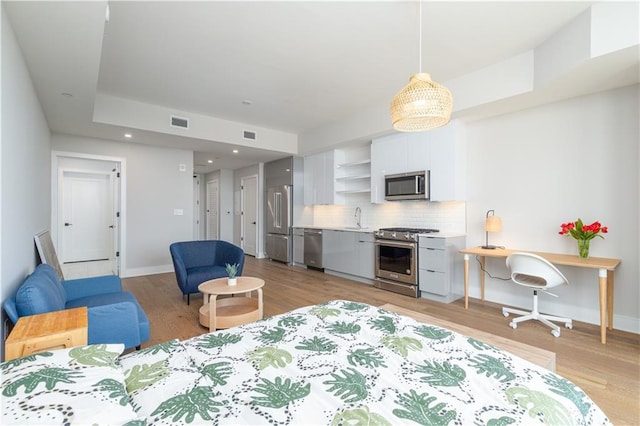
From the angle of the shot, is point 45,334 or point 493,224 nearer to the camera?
point 45,334

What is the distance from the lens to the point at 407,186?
4652 millimetres

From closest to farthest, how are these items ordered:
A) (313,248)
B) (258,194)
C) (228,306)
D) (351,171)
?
(228,306) < (351,171) < (313,248) < (258,194)

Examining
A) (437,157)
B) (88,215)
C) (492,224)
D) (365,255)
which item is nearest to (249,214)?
(88,215)

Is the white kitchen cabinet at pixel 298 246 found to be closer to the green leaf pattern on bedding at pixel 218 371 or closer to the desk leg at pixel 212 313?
the desk leg at pixel 212 313

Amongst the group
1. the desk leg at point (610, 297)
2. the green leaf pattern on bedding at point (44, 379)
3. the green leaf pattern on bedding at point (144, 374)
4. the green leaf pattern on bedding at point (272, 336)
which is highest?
the green leaf pattern on bedding at point (44, 379)

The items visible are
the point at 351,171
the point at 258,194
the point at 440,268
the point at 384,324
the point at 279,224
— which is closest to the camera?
the point at 384,324

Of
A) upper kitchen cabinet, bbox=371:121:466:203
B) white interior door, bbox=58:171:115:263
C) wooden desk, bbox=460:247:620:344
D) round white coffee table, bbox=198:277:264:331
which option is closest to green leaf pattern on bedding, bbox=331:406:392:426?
round white coffee table, bbox=198:277:264:331

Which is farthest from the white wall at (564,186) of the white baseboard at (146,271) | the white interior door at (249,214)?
the white baseboard at (146,271)

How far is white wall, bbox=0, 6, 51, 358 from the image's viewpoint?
1803mm

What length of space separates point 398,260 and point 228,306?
2569mm

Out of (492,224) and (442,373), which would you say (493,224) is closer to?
(492,224)

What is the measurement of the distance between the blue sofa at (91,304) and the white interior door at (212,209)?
6.12m

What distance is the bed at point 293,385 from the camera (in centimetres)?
94

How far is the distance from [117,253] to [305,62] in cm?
475
